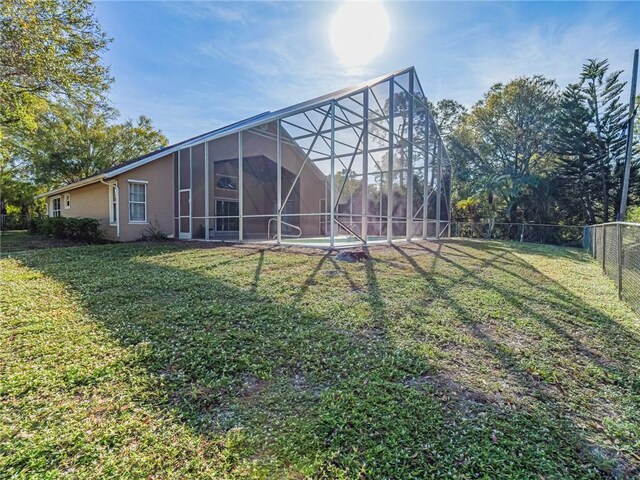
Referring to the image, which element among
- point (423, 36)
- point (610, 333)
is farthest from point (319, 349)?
point (423, 36)

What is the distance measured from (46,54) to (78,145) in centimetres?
1539

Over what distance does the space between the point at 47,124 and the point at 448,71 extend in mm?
22906

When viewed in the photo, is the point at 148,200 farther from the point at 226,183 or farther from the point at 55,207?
the point at 55,207

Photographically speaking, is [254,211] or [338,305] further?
[254,211]

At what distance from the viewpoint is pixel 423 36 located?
9164 millimetres

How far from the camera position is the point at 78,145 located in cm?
2064

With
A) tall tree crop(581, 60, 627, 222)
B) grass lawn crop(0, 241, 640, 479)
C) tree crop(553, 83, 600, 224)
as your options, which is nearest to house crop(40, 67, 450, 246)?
grass lawn crop(0, 241, 640, 479)

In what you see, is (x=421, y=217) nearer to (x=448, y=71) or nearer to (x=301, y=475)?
(x=448, y=71)

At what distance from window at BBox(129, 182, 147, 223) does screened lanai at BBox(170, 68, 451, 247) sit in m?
1.14

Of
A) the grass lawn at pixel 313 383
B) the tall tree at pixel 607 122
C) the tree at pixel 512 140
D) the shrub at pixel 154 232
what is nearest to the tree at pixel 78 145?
the shrub at pixel 154 232

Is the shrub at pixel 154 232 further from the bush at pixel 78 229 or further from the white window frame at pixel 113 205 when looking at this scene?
the bush at pixel 78 229

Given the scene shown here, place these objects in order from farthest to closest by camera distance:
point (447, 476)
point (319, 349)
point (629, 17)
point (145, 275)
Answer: point (629, 17)
point (145, 275)
point (319, 349)
point (447, 476)

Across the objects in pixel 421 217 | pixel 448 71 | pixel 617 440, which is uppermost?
pixel 448 71

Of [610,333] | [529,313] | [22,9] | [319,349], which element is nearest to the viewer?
[319,349]
